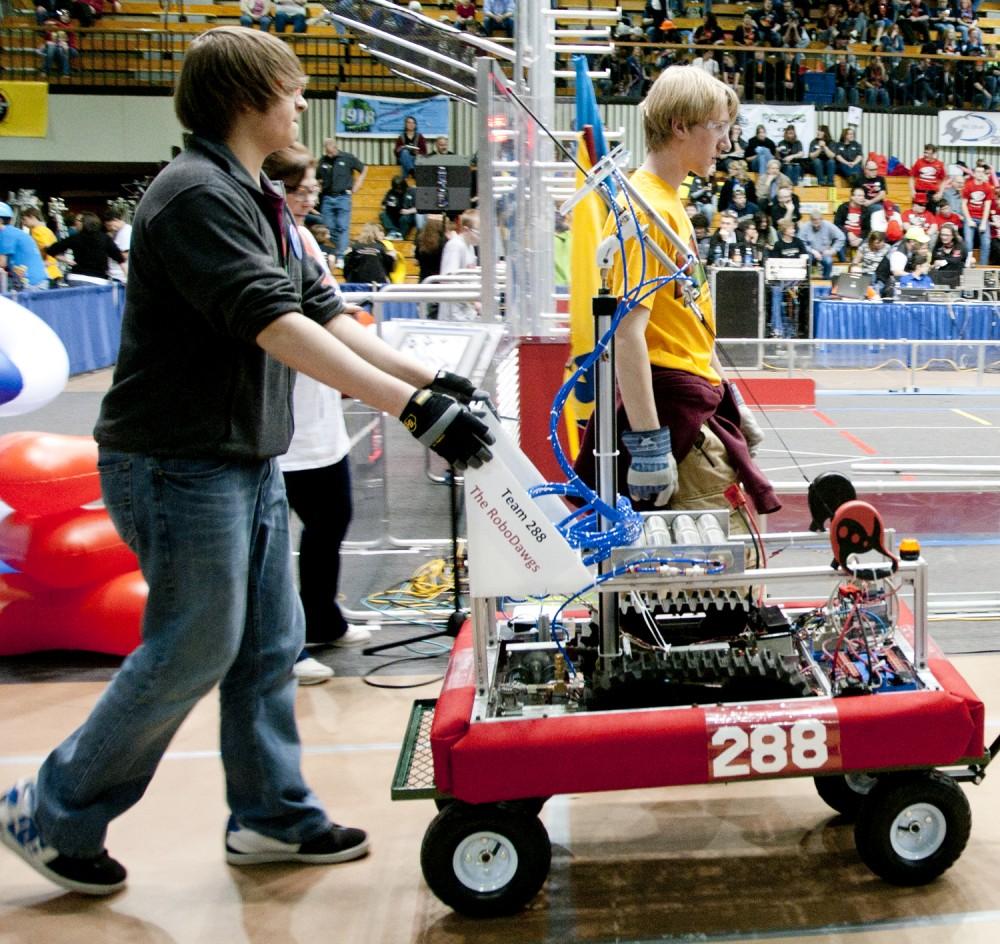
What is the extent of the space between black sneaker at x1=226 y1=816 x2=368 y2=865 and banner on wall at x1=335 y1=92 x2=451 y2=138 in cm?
1791

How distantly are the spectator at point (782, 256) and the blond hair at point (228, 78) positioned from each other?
1219cm

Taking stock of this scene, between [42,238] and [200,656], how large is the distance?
14213 millimetres

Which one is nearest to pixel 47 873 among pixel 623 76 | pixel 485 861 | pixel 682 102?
pixel 485 861

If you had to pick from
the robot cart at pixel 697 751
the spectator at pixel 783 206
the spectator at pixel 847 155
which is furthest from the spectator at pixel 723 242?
the robot cart at pixel 697 751

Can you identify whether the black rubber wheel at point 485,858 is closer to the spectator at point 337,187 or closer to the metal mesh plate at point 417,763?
the metal mesh plate at point 417,763

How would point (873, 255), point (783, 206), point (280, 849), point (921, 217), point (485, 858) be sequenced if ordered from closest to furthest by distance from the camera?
point (485, 858) < point (280, 849) < point (873, 255) < point (783, 206) < point (921, 217)

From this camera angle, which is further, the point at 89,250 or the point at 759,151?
the point at 759,151

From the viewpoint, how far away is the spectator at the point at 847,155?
19364mm

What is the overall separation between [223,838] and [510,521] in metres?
1.10

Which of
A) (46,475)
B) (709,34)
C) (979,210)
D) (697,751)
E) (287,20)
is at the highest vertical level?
(287,20)

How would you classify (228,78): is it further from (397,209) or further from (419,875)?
(397,209)

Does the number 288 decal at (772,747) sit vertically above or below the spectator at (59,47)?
below

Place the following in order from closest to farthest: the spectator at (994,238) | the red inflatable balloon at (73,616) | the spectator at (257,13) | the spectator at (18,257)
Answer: the red inflatable balloon at (73,616) < the spectator at (18,257) < the spectator at (994,238) < the spectator at (257,13)

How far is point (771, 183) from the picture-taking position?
18.0 meters
